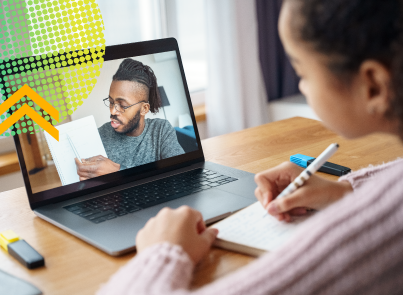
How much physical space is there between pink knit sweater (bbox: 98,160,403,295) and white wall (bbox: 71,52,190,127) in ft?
1.75

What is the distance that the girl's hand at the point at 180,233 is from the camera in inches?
23.4

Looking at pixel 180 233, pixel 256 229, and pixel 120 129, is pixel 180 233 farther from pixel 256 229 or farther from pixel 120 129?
pixel 120 129

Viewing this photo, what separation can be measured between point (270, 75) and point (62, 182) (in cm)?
192

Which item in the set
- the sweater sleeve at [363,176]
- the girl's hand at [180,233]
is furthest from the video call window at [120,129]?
the sweater sleeve at [363,176]

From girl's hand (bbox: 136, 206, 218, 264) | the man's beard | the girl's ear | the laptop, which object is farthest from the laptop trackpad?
the girl's ear

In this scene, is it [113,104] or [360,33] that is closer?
[360,33]

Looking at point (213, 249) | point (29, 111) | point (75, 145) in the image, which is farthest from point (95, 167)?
point (213, 249)

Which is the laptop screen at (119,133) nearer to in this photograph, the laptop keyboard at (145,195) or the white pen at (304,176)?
the laptop keyboard at (145,195)

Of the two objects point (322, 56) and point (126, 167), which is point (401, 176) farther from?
point (126, 167)

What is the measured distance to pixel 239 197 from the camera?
0.84 meters

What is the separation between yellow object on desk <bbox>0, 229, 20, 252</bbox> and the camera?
0.71 m

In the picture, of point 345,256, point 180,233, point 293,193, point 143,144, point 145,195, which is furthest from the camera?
point 143,144

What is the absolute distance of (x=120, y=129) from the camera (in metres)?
0.95

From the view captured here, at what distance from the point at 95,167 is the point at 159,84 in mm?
250
